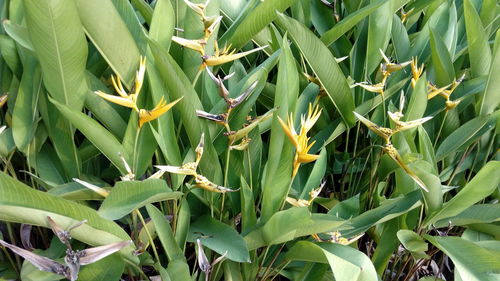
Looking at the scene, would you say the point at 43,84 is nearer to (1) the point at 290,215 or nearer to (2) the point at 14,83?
(2) the point at 14,83

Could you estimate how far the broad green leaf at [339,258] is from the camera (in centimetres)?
93

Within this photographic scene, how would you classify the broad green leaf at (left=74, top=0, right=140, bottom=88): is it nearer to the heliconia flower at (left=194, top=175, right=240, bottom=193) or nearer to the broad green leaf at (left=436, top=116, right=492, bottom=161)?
the heliconia flower at (left=194, top=175, right=240, bottom=193)

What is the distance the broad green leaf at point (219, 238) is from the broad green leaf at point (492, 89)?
0.69m

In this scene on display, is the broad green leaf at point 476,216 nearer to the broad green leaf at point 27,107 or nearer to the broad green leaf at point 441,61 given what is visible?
the broad green leaf at point 441,61

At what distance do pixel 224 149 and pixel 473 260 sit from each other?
1.69 feet

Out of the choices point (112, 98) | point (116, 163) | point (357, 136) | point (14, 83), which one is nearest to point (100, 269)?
point (116, 163)

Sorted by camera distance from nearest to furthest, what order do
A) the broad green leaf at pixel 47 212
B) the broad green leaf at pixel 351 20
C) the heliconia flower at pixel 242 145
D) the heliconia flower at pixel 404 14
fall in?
the broad green leaf at pixel 47 212 → the heliconia flower at pixel 242 145 → the broad green leaf at pixel 351 20 → the heliconia flower at pixel 404 14

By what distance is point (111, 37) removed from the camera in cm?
101

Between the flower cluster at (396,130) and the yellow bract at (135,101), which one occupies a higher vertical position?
the yellow bract at (135,101)

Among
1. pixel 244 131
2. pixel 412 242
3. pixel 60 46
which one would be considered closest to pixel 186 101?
pixel 244 131

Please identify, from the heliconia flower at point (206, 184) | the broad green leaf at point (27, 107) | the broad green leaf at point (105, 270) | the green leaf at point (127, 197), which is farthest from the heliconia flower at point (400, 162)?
the broad green leaf at point (27, 107)

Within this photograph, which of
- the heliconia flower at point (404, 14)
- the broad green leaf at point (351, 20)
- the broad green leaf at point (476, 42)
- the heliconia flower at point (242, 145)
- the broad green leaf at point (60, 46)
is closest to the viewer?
the broad green leaf at point (60, 46)

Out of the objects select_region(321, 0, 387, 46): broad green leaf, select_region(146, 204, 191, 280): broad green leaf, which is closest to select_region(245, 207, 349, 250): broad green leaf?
select_region(146, 204, 191, 280): broad green leaf

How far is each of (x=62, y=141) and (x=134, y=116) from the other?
7.4 inches
